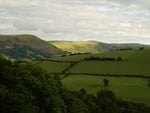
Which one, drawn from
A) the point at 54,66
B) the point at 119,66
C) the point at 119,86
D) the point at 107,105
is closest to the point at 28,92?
Result: the point at 107,105

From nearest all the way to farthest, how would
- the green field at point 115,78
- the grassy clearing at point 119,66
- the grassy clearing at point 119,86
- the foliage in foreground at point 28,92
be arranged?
the foliage in foreground at point 28,92 < the grassy clearing at point 119,86 < the green field at point 115,78 < the grassy clearing at point 119,66

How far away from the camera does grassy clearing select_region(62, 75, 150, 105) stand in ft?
429

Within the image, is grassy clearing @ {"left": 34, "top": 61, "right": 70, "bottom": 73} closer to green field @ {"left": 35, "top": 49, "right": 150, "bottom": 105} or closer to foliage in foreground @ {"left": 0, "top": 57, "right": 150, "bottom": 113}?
green field @ {"left": 35, "top": 49, "right": 150, "bottom": 105}

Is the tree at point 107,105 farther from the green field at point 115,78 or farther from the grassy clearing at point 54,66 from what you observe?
the grassy clearing at point 54,66

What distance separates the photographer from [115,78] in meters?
158

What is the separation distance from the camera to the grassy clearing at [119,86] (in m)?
131

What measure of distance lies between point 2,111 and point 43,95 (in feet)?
29.9

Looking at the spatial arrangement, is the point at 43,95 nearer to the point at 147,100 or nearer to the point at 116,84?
the point at 147,100

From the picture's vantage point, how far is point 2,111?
4962 cm

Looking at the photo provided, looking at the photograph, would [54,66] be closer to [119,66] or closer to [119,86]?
[119,66]

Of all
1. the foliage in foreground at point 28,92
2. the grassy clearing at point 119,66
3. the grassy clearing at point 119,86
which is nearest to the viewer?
the foliage in foreground at point 28,92

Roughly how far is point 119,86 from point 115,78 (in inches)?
572

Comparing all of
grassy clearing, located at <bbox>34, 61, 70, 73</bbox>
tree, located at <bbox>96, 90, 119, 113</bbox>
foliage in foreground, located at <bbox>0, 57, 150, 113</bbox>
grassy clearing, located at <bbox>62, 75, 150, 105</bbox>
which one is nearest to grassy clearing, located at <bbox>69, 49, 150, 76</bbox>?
grassy clearing, located at <bbox>34, 61, 70, 73</bbox>

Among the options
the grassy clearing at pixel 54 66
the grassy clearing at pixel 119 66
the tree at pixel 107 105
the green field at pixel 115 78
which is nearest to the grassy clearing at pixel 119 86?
the green field at pixel 115 78
